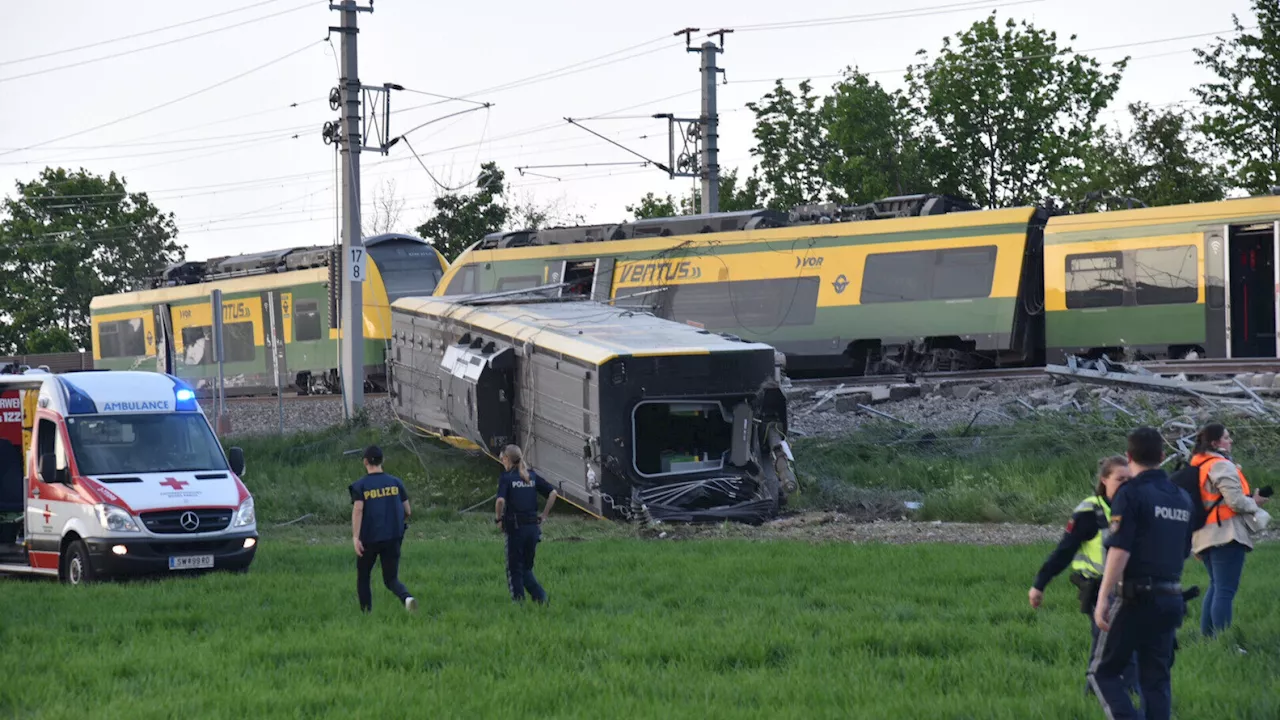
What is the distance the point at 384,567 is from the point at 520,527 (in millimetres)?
1154

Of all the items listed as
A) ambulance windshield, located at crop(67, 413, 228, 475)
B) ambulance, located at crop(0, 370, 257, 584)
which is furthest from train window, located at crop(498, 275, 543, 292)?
ambulance windshield, located at crop(67, 413, 228, 475)

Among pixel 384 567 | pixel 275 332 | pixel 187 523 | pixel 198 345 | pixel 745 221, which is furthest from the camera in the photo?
pixel 198 345

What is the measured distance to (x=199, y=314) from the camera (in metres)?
40.5

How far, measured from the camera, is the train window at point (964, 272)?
1065 inches

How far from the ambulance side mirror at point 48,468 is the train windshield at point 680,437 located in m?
7.06

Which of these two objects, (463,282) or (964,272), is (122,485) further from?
(463,282)

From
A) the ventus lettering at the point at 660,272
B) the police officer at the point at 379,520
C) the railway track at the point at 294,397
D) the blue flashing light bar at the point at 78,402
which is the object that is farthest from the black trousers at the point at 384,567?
the railway track at the point at 294,397

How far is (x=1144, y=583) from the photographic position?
706cm

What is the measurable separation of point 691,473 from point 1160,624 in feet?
40.0

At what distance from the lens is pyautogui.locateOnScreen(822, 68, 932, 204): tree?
4394 centimetres

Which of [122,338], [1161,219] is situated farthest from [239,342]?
[1161,219]

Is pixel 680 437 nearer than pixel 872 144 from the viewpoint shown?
Yes

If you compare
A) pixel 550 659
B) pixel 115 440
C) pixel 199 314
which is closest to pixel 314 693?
pixel 550 659

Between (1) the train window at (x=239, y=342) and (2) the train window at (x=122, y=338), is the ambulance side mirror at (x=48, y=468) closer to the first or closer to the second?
(1) the train window at (x=239, y=342)
